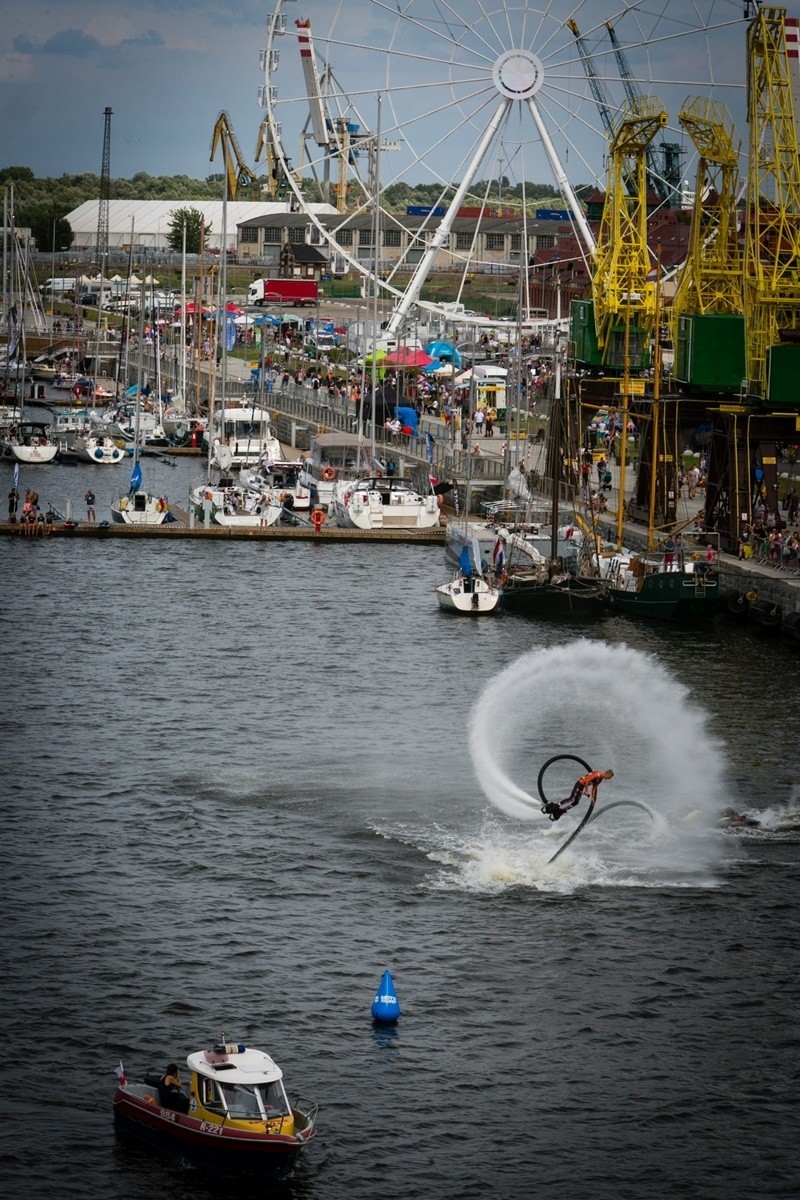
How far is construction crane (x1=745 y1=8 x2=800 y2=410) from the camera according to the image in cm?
11212

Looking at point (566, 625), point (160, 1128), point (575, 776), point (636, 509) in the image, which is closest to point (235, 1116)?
point (160, 1128)

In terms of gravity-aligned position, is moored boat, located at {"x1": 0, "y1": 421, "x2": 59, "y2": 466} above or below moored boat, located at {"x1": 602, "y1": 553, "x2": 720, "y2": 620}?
above

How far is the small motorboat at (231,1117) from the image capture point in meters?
41.9

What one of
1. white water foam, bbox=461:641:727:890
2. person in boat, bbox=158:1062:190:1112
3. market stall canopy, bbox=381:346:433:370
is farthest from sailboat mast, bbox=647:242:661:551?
person in boat, bbox=158:1062:190:1112

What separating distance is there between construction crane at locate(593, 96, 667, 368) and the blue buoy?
8035 cm

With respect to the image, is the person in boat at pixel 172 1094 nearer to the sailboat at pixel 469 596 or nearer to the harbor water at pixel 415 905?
the harbor water at pixel 415 905

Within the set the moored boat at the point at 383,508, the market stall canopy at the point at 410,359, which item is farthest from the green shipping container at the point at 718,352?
the market stall canopy at the point at 410,359

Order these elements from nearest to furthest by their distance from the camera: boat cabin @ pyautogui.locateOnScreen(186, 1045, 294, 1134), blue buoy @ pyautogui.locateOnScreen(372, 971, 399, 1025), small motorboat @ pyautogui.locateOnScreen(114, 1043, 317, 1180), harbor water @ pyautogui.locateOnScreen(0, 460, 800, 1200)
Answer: small motorboat @ pyautogui.locateOnScreen(114, 1043, 317, 1180)
boat cabin @ pyautogui.locateOnScreen(186, 1045, 294, 1134)
harbor water @ pyautogui.locateOnScreen(0, 460, 800, 1200)
blue buoy @ pyautogui.locateOnScreen(372, 971, 399, 1025)

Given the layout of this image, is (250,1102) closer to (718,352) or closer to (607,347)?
(718,352)

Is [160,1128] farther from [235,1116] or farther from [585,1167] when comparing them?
[585,1167]

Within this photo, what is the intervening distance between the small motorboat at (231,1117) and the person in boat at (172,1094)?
0.07ft

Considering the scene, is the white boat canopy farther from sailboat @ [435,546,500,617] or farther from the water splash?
sailboat @ [435,546,500,617]

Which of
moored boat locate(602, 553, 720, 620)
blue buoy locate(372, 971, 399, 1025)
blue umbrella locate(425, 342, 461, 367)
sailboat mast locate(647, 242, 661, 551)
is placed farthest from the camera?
blue umbrella locate(425, 342, 461, 367)

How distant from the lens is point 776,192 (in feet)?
377
